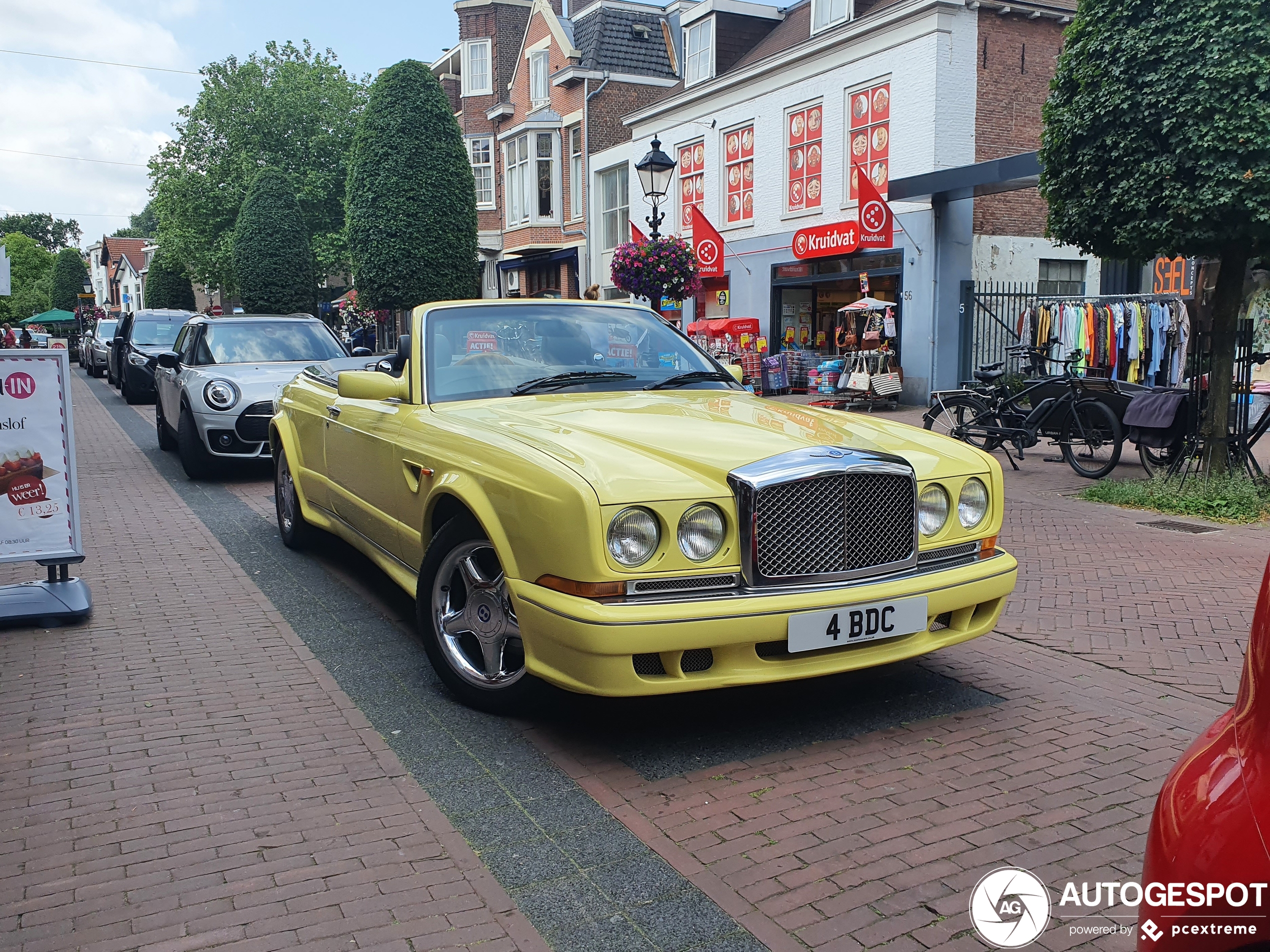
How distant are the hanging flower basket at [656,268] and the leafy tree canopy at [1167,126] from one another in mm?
8256

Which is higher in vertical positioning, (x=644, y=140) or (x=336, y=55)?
(x=336, y=55)

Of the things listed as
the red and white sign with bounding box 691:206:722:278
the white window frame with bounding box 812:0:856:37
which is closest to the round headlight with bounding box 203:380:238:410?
the red and white sign with bounding box 691:206:722:278

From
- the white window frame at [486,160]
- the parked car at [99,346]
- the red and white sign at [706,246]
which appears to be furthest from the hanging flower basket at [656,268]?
the white window frame at [486,160]

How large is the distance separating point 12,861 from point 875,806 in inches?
101

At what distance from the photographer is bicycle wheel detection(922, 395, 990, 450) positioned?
11.5 m

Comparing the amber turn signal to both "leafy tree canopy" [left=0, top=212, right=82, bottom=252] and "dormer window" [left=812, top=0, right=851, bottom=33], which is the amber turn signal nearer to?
"dormer window" [left=812, top=0, right=851, bottom=33]

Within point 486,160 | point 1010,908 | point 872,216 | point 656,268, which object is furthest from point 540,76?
point 1010,908

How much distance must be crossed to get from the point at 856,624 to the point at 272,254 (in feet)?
98.4

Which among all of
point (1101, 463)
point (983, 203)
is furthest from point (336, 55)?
point (1101, 463)

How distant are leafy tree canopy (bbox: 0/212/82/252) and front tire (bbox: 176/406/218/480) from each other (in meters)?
132

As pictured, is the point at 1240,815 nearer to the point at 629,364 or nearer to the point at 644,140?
the point at 629,364

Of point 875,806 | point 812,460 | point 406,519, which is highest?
point 812,460

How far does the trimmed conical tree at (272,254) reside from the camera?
3048 centimetres

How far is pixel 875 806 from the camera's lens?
3.33m
